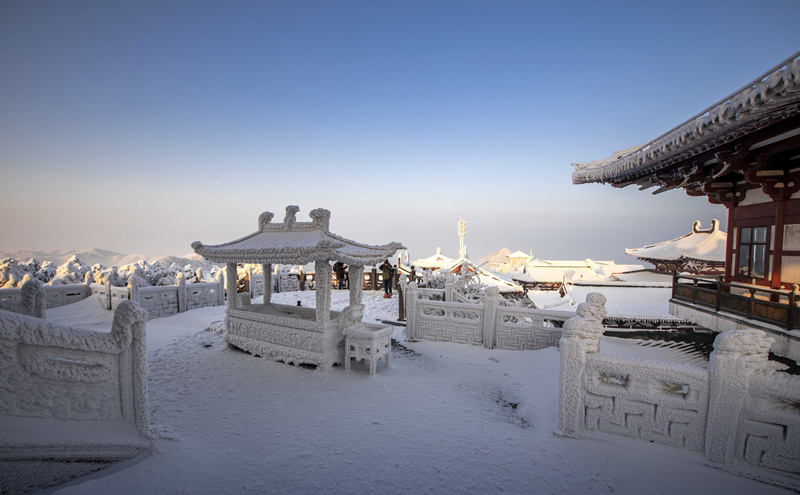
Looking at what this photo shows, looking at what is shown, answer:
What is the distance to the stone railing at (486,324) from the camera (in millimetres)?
7453

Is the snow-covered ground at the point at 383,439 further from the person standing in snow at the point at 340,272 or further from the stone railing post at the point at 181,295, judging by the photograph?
the person standing in snow at the point at 340,272

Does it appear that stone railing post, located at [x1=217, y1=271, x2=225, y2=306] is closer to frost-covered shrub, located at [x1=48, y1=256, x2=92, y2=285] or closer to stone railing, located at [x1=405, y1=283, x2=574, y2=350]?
frost-covered shrub, located at [x1=48, y1=256, x2=92, y2=285]

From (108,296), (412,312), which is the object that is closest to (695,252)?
(412,312)

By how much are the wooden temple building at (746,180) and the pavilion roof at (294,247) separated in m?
5.47

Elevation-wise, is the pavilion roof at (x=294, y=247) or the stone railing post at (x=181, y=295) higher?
the pavilion roof at (x=294, y=247)

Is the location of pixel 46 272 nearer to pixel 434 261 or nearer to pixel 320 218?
pixel 320 218

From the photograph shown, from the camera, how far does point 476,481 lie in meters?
3.18

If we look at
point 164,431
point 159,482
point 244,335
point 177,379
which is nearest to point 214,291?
point 244,335

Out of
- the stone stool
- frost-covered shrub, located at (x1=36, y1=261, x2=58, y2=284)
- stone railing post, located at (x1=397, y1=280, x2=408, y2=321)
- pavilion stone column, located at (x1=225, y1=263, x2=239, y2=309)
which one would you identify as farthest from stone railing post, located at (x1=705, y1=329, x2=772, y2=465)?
frost-covered shrub, located at (x1=36, y1=261, x2=58, y2=284)

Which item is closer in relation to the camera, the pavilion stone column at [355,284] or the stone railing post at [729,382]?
the stone railing post at [729,382]

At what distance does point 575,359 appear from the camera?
12.2ft

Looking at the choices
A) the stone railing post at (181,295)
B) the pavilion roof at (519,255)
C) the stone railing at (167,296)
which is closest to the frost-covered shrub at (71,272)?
the stone railing at (167,296)

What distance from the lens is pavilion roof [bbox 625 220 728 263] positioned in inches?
563

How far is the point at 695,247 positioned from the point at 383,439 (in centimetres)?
1700
